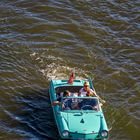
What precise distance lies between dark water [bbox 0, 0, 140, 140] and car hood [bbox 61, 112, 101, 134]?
1439 millimetres

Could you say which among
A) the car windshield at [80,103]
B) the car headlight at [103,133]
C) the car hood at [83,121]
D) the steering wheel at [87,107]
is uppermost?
the car windshield at [80,103]

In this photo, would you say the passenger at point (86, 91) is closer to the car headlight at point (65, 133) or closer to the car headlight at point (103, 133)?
the car headlight at point (103, 133)

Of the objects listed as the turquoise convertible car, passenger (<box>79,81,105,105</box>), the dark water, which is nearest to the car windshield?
the turquoise convertible car

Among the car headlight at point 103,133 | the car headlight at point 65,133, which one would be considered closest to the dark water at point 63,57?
the car headlight at point 65,133

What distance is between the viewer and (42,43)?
88.3ft

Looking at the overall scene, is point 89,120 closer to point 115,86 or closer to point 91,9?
point 115,86

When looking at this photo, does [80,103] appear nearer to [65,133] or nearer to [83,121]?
[83,121]

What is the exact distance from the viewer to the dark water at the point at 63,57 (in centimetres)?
2103

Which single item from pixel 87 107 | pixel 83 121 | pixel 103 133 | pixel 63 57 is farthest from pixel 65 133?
pixel 63 57

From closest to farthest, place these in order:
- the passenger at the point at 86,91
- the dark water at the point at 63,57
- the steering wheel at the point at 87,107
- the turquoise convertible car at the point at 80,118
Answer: the turquoise convertible car at the point at 80,118 → the steering wheel at the point at 87,107 → the passenger at the point at 86,91 → the dark water at the point at 63,57

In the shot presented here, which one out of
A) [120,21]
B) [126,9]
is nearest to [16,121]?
[120,21]

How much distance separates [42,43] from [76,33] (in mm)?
2702

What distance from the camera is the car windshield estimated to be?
19.6m

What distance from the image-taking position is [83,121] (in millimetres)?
18719
